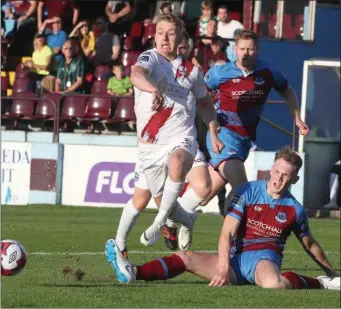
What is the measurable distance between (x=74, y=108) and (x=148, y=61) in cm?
1291

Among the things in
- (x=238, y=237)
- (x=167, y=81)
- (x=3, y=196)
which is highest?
(x=167, y=81)

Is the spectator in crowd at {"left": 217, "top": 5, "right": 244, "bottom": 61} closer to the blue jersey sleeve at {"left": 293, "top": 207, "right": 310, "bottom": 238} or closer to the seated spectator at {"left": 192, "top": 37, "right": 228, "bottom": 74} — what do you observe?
the seated spectator at {"left": 192, "top": 37, "right": 228, "bottom": 74}

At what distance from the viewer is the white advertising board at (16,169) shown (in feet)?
71.7

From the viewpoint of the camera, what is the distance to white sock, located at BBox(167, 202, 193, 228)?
11436mm

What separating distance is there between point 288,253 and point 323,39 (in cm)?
1236

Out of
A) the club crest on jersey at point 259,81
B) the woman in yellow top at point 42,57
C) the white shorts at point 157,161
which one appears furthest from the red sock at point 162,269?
the woman in yellow top at point 42,57

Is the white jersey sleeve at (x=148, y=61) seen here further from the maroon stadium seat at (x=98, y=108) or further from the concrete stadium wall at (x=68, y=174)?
the maroon stadium seat at (x=98, y=108)

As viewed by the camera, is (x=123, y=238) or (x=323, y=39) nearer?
(x=123, y=238)

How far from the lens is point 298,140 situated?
891 inches

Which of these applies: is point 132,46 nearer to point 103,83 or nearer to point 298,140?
point 103,83

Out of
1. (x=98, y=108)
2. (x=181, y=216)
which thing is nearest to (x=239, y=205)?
(x=181, y=216)

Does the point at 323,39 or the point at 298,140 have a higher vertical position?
the point at 323,39

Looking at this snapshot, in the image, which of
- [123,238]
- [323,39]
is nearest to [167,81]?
[123,238]

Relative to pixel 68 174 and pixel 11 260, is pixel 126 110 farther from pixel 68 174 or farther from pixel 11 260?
pixel 11 260
